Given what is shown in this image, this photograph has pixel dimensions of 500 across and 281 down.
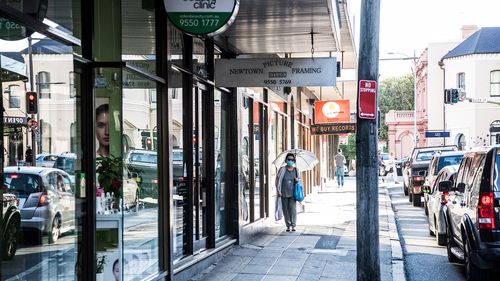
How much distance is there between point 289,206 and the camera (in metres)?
16.0

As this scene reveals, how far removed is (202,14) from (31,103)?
2.76 metres

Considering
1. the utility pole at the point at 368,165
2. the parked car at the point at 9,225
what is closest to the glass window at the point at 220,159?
the utility pole at the point at 368,165

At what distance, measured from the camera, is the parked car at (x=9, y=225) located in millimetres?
5125

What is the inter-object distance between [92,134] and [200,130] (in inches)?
173

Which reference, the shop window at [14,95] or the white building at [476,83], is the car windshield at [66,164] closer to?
the shop window at [14,95]

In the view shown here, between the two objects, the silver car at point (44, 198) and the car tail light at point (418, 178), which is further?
the car tail light at point (418, 178)

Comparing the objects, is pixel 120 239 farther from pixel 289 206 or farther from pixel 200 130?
pixel 289 206

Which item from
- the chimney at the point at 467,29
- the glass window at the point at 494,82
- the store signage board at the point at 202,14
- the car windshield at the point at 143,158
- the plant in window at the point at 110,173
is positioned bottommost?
the plant in window at the point at 110,173

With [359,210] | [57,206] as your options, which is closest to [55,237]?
[57,206]

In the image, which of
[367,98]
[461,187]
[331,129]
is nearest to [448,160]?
[331,129]

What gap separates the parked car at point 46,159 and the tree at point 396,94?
8775cm

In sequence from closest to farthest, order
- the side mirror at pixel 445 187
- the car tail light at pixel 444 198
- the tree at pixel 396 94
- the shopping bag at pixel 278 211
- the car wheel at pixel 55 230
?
the car wheel at pixel 55 230
the side mirror at pixel 445 187
the car tail light at pixel 444 198
the shopping bag at pixel 278 211
the tree at pixel 396 94

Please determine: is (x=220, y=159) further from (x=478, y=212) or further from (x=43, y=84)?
(x=43, y=84)

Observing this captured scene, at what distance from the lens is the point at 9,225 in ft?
17.1
